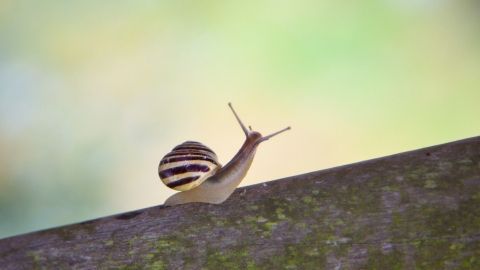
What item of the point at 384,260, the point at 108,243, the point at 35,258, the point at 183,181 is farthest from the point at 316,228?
the point at 183,181

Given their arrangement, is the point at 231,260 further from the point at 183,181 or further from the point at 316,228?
the point at 183,181

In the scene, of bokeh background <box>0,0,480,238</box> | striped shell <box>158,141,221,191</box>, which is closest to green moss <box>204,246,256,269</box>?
striped shell <box>158,141,221,191</box>

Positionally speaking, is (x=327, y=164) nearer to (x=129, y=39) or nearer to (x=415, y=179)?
(x=129, y=39)

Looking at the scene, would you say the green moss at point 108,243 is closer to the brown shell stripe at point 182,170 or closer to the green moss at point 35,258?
the green moss at point 35,258

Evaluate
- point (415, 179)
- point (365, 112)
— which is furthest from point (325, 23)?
point (415, 179)

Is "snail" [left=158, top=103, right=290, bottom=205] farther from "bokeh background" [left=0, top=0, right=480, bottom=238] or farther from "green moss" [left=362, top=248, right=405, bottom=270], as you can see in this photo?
"bokeh background" [left=0, top=0, right=480, bottom=238]

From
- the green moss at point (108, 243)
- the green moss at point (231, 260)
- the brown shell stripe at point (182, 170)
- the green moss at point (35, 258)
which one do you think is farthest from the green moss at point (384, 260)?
the brown shell stripe at point (182, 170)
